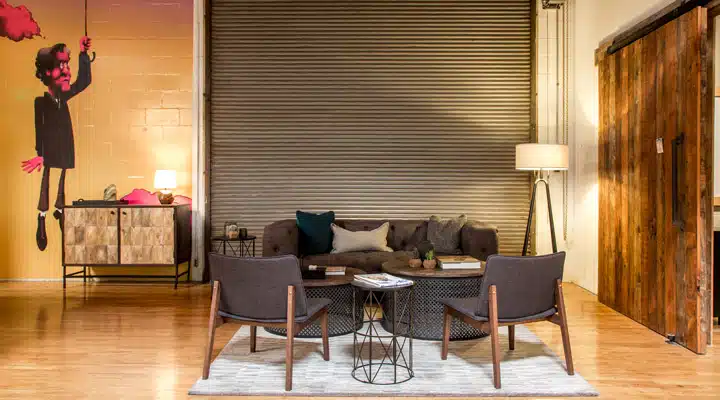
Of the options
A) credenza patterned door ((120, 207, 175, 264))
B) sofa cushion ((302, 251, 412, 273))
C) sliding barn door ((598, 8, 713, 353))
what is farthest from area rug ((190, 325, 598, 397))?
credenza patterned door ((120, 207, 175, 264))

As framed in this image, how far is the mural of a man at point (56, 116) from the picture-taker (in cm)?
701

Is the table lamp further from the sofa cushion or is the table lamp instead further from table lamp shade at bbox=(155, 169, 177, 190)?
the sofa cushion

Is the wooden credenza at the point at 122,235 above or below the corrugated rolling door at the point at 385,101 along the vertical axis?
below

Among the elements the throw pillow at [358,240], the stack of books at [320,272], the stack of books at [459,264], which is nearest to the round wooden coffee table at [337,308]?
the stack of books at [320,272]

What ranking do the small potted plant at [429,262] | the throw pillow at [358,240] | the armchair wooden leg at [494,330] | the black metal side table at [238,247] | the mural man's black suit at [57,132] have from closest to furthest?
1. the armchair wooden leg at [494,330]
2. the small potted plant at [429,262]
3. the throw pillow at [358,240]
4. the black metal side table at [238,247]
5. the mural man's black suit at [57,132]

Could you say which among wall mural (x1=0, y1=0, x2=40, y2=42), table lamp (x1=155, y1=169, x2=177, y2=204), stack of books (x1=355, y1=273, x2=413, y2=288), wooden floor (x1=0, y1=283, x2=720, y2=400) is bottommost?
wooden floor (x1=0, y1=283, x2=720, y2=400)

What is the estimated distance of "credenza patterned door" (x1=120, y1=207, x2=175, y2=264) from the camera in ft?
21.3

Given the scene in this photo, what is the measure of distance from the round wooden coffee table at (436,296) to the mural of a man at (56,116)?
4724mm

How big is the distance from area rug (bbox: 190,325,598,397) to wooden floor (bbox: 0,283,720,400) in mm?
175

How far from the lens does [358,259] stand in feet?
18.8

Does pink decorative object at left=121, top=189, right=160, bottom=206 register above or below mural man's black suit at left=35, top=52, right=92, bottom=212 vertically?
below

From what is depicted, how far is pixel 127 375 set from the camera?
368 centimetres

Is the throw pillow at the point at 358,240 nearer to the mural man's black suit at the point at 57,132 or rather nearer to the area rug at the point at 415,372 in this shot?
the area rug at the point at 415,372

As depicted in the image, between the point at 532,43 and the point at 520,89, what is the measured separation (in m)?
0.55
